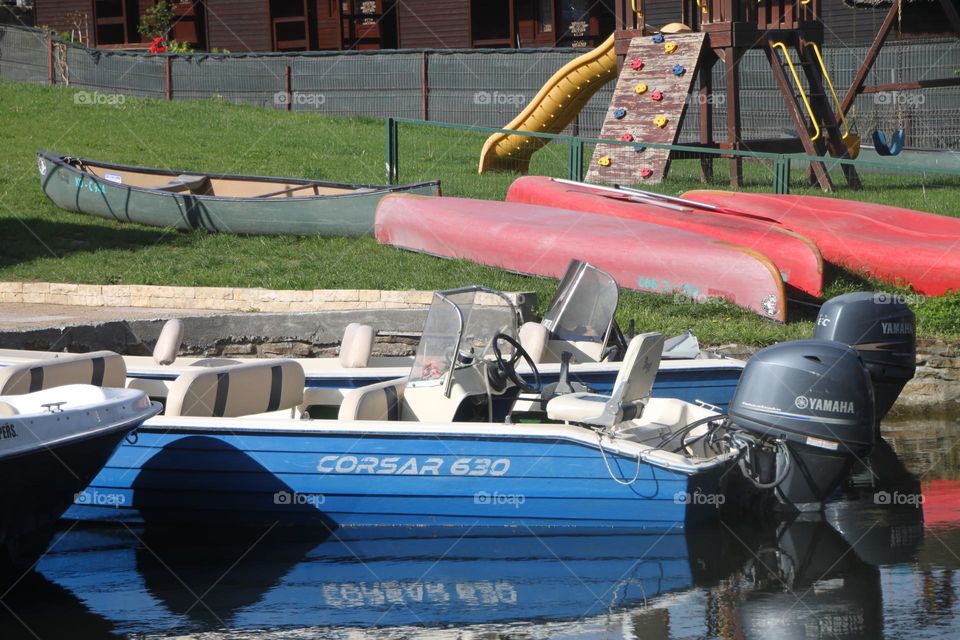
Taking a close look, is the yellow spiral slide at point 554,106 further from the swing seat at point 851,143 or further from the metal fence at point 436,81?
the swing seat at point 851,143

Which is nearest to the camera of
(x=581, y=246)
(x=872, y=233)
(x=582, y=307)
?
(x=582, y=307)

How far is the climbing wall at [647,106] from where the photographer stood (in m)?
18.0

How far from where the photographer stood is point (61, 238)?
14672 mm

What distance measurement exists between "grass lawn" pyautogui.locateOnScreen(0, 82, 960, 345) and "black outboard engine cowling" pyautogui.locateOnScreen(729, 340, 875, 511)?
11.5 feet

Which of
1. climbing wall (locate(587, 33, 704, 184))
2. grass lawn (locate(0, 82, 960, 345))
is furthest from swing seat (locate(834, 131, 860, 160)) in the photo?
climbing wall (locate(587, 33, 704, 184))

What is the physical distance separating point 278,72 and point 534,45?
286 inches

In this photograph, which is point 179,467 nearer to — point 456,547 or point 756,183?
point 456,547

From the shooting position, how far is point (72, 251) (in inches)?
558

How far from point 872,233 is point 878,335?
14.3ft

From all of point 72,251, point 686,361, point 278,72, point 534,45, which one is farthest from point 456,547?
point 534,45

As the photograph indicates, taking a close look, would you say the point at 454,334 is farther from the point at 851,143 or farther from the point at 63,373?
the point at 851,143

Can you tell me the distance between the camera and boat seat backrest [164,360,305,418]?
25.6 feet

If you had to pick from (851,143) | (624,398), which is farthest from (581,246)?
(851,143)

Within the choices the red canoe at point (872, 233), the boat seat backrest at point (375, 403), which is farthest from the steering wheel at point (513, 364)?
the red canoe at point (872, 233)
